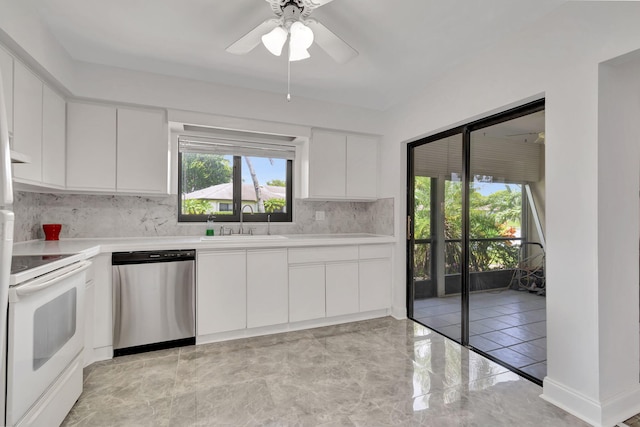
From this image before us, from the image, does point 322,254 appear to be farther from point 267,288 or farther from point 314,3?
point 314,3

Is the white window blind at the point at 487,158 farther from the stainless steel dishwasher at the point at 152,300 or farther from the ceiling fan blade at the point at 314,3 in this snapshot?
the stainless steel dishwasher at the point at 152,300

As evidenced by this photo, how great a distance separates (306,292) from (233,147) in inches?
69.9

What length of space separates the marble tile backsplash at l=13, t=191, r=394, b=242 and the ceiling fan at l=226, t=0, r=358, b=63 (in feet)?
6.35

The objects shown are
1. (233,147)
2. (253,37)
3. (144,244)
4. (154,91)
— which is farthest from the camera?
(233,147)

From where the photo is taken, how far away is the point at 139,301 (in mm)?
2539

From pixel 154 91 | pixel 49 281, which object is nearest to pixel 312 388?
pixel 49 281

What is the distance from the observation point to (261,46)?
8.10 feet

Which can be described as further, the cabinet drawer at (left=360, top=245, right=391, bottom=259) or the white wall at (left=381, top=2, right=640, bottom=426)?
the cabinet drawer at (left=360, top=245, right=391, bottom=259)

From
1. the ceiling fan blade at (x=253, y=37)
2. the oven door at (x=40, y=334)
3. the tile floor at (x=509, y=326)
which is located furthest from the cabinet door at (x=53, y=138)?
the tile floor at (x=509, y=326)

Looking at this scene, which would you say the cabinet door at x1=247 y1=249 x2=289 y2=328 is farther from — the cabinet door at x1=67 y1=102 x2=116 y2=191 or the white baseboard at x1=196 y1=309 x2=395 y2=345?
the cabinet door at x1=67 y1=102 x2=116 y2=191

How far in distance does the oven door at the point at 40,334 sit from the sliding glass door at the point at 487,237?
9.50 feet

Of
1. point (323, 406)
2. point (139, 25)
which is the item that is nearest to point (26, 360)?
point (323, 406)

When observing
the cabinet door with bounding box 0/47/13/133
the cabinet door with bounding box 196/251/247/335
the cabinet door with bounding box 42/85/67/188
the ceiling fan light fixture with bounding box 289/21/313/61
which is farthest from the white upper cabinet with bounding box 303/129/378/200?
the cabinet door with bounding box 0/47/13/133

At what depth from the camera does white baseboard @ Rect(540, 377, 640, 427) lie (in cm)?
170
